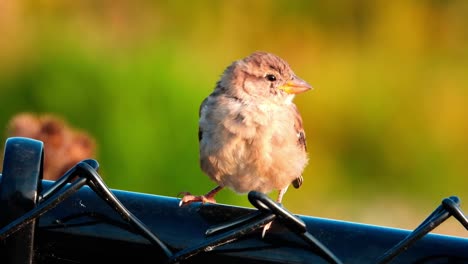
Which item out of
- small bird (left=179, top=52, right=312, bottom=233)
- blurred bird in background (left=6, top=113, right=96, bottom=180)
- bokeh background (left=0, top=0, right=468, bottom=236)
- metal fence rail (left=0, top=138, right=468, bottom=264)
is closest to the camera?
metal fence rail (left=0, top=138, right=468, bottom=264)

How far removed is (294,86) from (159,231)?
6.04 ft

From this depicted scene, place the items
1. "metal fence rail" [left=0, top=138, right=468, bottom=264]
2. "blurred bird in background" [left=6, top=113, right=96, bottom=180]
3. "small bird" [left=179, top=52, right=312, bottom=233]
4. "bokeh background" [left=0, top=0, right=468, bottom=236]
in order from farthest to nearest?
"bokeh background" [left=0, top=0, right=468, bottom=236]
"small bird" [left=179, top=52, right=312, bottom=233]
"blurred bird in background" [left=6, top=113, right=96, bottom=180]
"metal fence rail" [left=0, top=138, right=468, bottom=264]

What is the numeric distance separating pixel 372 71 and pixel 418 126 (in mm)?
247

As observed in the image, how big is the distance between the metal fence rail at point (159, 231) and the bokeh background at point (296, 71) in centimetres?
209

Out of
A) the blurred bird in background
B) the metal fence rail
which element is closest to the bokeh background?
the blurred bird in background

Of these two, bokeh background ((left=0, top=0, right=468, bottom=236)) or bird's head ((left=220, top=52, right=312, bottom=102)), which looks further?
bokeh background ((left=0, top=0, right=468, bottom=236))

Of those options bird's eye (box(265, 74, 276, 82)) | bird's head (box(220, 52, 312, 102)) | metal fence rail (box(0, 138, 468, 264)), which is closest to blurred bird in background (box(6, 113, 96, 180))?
bird's head (box(220, 52, 312, 102))

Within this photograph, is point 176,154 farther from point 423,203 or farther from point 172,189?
point 423,203

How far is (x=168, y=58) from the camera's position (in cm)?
354

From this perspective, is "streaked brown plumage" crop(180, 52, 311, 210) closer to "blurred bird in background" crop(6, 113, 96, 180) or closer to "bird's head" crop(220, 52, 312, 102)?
"bird's head" crop(220, 52, 312, 102)

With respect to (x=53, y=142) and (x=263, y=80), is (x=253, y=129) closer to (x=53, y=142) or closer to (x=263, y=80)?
(x=263, y=80)

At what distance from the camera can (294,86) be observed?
119 inches

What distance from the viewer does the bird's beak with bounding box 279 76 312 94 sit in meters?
3.01

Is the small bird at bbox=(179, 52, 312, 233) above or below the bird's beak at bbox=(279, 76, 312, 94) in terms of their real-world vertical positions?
below
